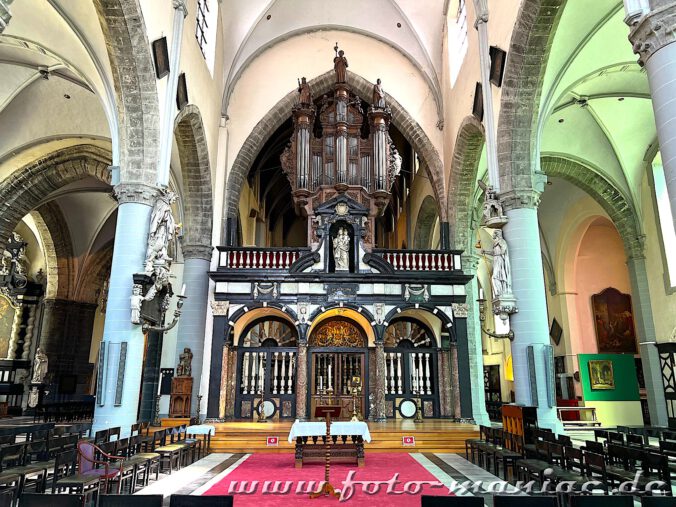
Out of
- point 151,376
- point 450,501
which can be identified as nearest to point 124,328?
point 151,376

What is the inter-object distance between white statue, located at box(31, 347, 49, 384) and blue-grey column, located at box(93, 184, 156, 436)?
505 inches

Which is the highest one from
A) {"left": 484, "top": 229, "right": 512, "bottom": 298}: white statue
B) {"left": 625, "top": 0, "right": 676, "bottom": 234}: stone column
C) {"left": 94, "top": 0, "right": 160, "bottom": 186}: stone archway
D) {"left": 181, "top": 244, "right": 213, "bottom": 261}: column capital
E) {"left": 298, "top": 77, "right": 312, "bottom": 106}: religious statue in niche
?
{"left": 298, "top": 77, "right": 312, "bottom": 106}: religious statue in niche

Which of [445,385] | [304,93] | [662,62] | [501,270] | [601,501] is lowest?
[601,501]

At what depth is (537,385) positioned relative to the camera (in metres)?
9.34

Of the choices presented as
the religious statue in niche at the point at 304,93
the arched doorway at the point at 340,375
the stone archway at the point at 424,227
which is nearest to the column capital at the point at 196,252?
the arched doorway at the point at 340,375

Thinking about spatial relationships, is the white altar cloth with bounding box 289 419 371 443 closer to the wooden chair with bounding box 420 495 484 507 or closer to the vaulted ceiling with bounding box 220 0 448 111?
the wooden chair with bounding box 420 495 484 507

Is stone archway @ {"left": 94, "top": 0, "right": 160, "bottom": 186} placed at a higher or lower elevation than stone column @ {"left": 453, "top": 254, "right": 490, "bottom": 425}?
higher

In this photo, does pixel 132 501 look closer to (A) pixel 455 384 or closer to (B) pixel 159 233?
(B) pixel 159 233

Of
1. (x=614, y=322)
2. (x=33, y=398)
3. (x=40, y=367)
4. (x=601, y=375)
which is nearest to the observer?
(x=601, y=375)

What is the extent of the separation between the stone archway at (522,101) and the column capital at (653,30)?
15.4ft

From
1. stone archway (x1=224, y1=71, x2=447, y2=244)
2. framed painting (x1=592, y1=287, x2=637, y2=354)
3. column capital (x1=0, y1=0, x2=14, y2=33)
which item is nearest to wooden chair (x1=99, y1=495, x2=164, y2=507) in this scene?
column capital (x1=0, y1=0, x2=14, y2=33)

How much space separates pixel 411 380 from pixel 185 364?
6423mm

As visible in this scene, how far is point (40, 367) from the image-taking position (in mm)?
→ 19625

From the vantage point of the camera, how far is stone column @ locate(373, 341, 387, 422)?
45.8ft
